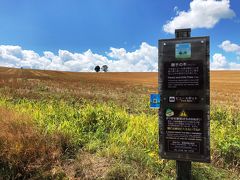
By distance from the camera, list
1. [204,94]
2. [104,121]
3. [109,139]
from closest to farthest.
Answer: [204,94], [109,139], [104,121]

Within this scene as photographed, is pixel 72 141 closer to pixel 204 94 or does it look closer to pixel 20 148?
pixel 20 148

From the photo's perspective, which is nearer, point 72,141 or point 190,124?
point 190,124

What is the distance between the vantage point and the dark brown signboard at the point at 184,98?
13.0ft

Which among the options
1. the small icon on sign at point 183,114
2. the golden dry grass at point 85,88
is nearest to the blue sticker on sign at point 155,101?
the small icon on sign at point 183,114

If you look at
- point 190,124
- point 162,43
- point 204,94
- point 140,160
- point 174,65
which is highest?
point 162,43

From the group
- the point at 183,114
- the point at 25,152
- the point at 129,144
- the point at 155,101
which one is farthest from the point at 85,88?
the point at 183,114

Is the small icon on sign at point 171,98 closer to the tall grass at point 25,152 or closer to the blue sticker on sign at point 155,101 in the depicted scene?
the blue sticker on sign at point 155,101

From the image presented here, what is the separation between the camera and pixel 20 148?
4.44m

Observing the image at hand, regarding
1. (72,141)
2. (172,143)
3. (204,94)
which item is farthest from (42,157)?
(204,94)

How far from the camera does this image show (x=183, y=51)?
159 inches

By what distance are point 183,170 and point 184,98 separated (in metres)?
1.05

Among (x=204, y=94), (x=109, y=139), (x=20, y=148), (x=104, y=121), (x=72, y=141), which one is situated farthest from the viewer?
(x=104, y=121)

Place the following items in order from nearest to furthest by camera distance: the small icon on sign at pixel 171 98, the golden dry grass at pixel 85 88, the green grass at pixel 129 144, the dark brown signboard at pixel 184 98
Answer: the dark brown signboard at pixel 184 98 → the small icon on sign at pixel 171 98 → the green grass at pixel 129 144 → the golden dry grass at pixel 85 88

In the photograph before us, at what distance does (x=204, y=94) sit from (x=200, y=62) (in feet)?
1.42
